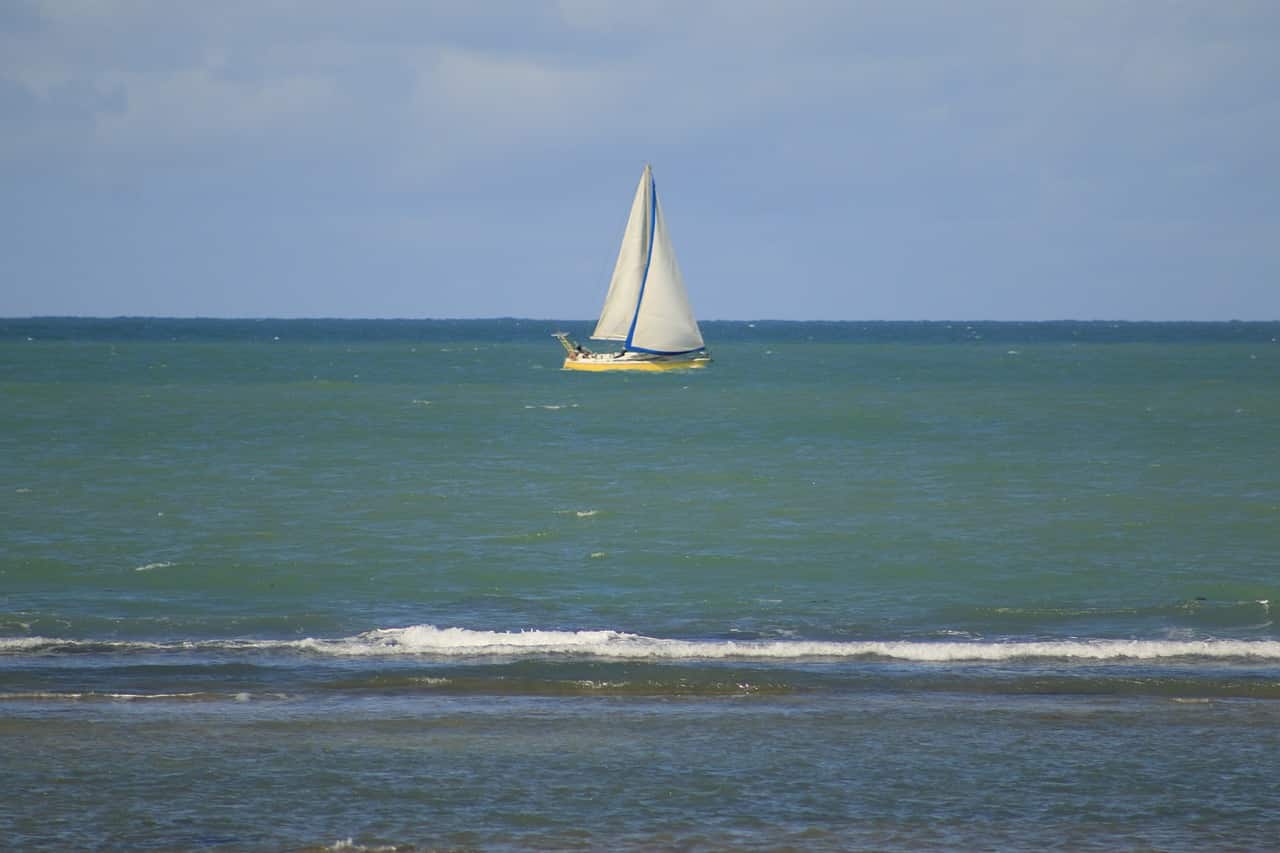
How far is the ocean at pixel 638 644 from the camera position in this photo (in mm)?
14977

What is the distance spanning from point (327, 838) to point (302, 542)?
2188 cm

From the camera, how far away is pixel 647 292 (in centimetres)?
10506

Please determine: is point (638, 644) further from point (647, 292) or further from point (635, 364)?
point (635, 364)

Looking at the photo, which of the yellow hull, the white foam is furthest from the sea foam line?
the yellow hull

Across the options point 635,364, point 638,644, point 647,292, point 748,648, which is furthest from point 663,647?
point 635,364

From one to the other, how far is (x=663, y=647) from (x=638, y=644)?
478 millimetres

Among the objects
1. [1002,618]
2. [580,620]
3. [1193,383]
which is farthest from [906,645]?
[1193,383]

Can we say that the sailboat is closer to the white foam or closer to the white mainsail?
the white mainsail

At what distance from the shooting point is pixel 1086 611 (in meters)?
27.1

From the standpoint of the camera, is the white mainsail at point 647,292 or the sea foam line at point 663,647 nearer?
the sea foam line at point 663,647

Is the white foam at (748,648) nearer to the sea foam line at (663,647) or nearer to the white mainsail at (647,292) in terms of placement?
the sea foam line at (663,647)

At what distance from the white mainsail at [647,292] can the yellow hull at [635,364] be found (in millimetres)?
2813

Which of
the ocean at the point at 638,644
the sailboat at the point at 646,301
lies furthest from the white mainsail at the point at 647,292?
the ocean at the point at 638,644

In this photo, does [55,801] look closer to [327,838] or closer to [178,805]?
[178,805]
